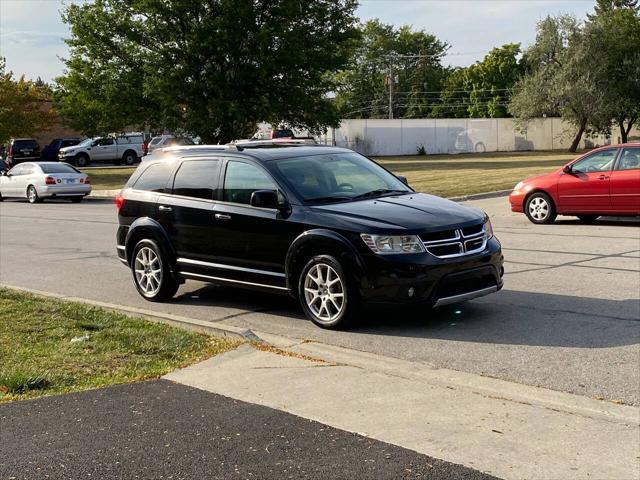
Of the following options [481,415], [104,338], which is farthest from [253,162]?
[481,415]

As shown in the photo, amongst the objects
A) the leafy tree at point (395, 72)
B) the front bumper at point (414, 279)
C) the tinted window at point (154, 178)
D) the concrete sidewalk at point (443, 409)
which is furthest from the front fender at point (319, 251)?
the leafy tree at point (395, 72)

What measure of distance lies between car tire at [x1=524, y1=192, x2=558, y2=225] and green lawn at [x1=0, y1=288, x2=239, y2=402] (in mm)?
10035

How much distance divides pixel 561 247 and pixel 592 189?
119 inches

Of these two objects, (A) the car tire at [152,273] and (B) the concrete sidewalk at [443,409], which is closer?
(B) the concrete sidewalk at [443,409]

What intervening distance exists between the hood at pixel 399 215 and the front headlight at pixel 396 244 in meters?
0.07

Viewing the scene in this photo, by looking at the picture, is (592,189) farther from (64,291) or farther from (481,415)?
(481,415)

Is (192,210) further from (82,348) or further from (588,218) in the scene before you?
(588,218)

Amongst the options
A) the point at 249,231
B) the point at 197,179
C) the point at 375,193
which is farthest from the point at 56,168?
the point at 375,193

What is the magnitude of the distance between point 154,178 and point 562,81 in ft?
168

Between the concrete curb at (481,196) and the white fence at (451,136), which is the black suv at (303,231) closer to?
the concrete curb at (481,196)

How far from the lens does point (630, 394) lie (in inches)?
225

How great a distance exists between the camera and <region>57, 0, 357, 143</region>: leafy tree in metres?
38.3

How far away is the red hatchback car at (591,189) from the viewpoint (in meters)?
15.0

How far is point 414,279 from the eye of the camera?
739 cm
